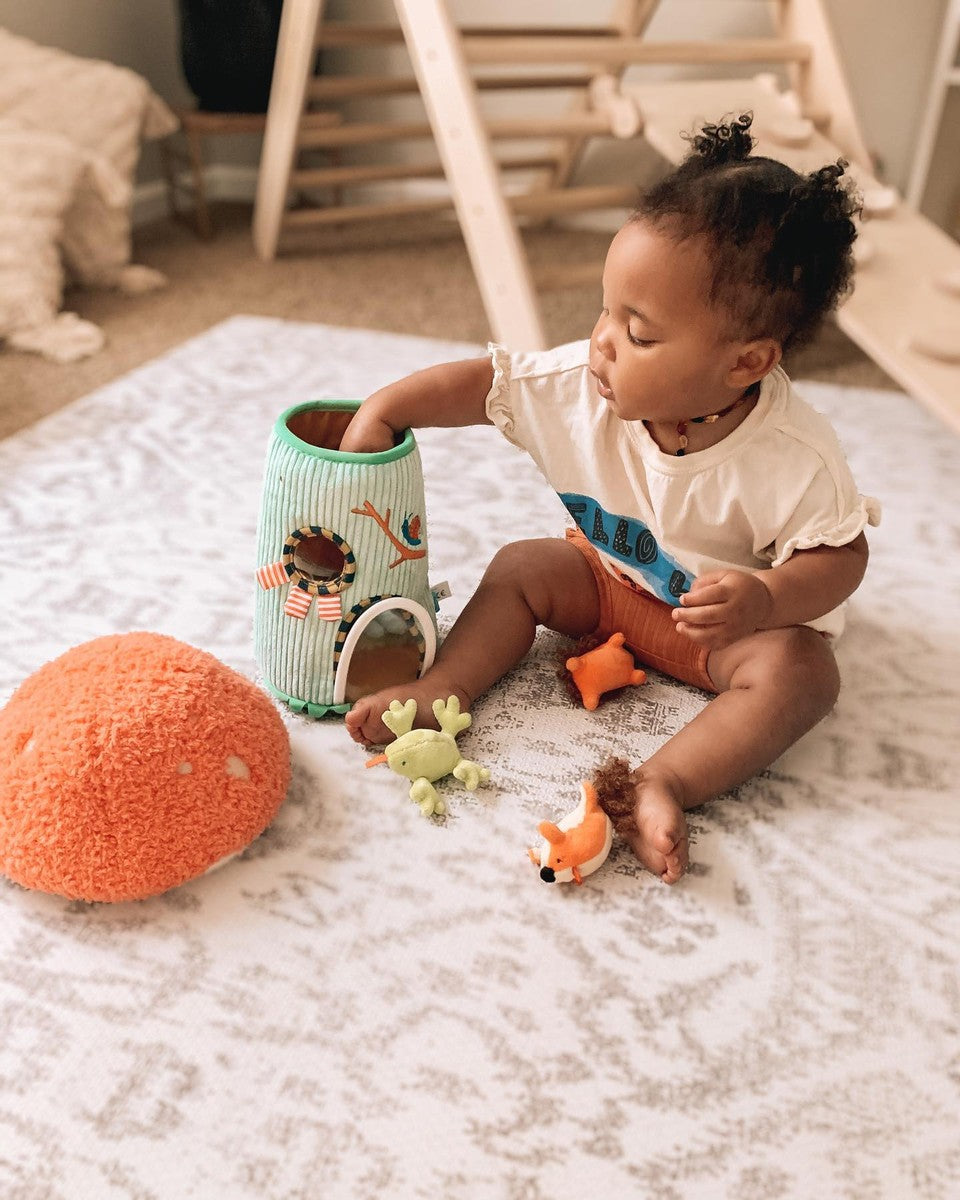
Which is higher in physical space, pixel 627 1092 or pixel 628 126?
pixel 628 126

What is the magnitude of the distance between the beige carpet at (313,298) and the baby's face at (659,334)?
97cm

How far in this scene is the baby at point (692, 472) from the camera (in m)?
0.70

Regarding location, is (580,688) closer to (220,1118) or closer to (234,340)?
(220,1118)

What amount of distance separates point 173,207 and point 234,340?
86cm

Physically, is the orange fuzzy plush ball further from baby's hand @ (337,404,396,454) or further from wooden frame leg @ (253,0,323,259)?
wooden frame leg @ (253,0,323,259)

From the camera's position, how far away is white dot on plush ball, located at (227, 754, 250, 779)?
73cm

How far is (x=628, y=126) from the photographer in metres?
1.65

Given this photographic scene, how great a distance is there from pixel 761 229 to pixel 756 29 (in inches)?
70.1

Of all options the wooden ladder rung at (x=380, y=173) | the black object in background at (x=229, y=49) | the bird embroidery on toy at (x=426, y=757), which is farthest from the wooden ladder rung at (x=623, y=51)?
the bird embroidery on toy at (x=426, y=757)

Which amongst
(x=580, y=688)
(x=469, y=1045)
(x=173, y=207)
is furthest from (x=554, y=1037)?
(x=173, y=207)

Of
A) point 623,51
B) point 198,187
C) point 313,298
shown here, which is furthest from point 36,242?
point 623,51

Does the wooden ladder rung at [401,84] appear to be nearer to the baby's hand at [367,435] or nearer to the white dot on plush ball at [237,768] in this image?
the baby's hand at [367,435]

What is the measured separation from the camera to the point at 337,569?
862 mm

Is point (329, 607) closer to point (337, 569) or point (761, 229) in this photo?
point (337, 569)
